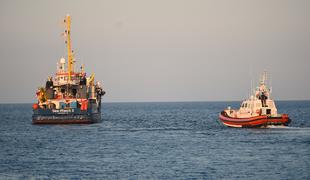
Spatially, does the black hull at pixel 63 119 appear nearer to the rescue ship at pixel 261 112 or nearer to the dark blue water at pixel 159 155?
the dark blue water at pixel 159 155

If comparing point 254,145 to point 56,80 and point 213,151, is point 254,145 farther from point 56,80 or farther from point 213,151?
point 56,80

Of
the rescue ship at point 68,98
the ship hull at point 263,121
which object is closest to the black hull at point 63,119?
the rescue ship at point 68,98

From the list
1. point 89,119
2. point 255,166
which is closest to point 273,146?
point 255,166

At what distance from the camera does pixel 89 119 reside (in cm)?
10350

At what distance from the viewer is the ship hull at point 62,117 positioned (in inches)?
3930

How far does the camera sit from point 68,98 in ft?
345

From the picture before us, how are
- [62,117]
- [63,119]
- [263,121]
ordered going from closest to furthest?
[263,121] < [62,117] < [63,119]

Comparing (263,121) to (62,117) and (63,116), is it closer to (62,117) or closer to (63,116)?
(63,116)

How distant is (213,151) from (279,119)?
23.6m

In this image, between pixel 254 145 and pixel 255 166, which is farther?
pixel 254 145

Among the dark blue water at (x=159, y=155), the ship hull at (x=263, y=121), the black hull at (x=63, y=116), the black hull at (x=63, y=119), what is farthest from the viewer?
the black hull at (x=63, y=119)

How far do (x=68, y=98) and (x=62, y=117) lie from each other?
592cm

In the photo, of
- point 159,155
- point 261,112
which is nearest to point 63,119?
point 261,112

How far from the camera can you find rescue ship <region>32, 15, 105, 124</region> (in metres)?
101
